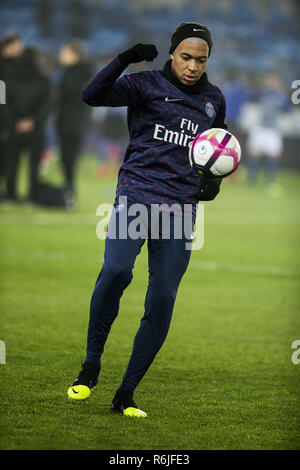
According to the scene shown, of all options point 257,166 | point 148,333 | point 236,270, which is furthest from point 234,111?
point 148,333

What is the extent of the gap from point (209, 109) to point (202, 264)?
6504 millimetres

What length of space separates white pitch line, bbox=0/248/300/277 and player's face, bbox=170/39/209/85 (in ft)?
20.0

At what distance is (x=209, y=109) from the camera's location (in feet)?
17.2

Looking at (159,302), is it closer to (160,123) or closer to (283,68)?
(160,123)

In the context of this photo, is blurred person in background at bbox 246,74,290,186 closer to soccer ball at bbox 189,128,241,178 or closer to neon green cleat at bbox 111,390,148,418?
soccer ball at bbox 189,128,241,178

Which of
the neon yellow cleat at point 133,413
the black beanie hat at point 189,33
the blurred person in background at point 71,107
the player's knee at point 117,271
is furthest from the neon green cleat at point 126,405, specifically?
the blurred person in background at point 71,107

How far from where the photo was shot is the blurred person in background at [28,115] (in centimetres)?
1634

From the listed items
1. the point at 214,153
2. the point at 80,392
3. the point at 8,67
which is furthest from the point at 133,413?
the point at 8,67

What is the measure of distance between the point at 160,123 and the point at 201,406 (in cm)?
160

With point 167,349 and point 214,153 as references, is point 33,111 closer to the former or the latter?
point 167,349

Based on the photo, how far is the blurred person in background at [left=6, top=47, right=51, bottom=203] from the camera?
1634 cm

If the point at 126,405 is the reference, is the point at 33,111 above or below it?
above

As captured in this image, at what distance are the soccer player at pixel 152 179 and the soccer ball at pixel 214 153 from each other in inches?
4.0
